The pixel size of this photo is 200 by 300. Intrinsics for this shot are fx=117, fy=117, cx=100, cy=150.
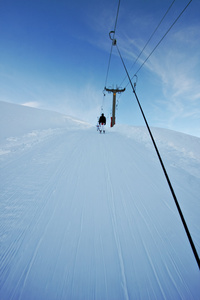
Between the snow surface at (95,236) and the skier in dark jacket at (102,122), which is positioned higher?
the skier in dark jacket at (102,122)

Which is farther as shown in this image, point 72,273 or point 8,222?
point 8,222

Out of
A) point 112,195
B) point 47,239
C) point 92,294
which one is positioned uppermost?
point 112,195

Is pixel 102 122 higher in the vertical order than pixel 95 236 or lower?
higher

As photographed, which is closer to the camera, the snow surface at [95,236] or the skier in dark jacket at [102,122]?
the snow surface at [95,236]

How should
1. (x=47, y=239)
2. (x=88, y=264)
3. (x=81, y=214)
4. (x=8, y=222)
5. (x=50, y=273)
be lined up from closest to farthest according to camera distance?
(x=50, y=273) < (x=88, y=264) < (x=47, y=239) < (x=8, y=222) < (x=81, y=214)

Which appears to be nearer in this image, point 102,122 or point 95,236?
point 95,236

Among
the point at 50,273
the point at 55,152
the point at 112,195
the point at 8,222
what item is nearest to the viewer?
the point at 50,273

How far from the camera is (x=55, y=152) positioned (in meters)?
4.89

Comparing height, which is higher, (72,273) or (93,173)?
(93,173)

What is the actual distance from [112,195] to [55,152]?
3.24 meters

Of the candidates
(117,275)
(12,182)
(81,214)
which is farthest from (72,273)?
(12,182)

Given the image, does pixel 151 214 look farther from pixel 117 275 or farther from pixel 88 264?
pixel 88 264

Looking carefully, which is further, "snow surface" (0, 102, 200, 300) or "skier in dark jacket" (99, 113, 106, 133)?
"skier in dark jacket" (99, 113, 106, 133)

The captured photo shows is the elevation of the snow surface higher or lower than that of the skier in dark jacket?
lower
